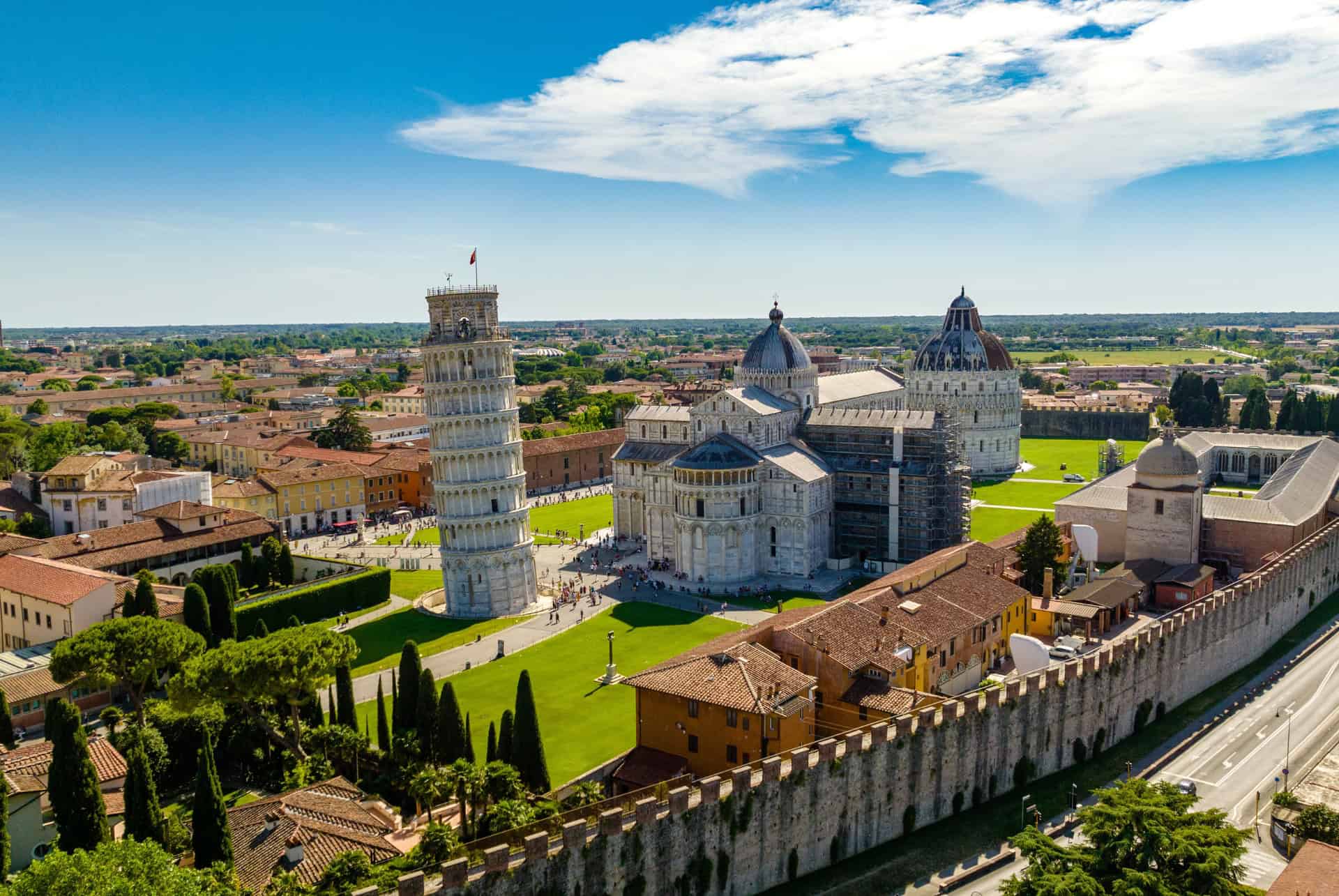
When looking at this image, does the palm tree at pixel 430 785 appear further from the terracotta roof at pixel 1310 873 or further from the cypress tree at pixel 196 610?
the cypress tree at pixel 196 610

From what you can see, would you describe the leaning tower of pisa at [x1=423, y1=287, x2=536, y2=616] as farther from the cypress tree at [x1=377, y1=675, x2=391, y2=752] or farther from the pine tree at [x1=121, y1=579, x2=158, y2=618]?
the cypress tree at [x1=377, y1=675, x2=391, y2=752]

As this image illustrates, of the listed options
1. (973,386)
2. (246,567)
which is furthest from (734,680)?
(973,386)

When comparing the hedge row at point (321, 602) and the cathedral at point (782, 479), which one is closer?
the hedge row at point (321, 602)

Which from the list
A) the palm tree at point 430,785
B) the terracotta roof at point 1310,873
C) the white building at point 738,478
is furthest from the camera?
the white building at point 738,478

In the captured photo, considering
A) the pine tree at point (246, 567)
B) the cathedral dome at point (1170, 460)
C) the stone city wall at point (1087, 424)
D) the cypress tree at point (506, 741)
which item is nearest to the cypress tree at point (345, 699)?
the cypress tree at point (506, 741)

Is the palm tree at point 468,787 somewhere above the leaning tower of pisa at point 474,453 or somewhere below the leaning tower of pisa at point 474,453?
below

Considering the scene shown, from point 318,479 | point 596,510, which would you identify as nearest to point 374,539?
point 318,479

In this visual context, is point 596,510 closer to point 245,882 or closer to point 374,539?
point 374,539

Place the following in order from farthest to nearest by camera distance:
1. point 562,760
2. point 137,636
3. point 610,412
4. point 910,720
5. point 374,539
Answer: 1. point 610,412
2. point 374,539
3. point 137,636
4. point 562,760
5. point 910,720
